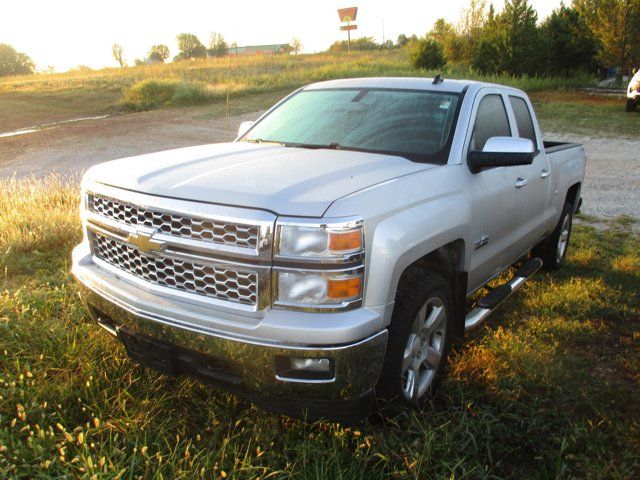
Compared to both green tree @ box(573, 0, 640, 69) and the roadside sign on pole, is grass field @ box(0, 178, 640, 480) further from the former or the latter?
the roadside sign on pole

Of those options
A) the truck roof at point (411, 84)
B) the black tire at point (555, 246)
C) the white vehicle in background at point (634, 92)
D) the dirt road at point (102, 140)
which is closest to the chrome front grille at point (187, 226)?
the truck roof at point (411, 84)

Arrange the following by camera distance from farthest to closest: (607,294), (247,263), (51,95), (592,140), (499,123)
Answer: (51,95) < (592,140) < (607,294) < (499,123) < (247,263)

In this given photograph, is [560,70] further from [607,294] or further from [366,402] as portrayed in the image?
[366,402]

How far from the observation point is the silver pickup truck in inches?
90.6

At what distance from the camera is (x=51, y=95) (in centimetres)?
2756

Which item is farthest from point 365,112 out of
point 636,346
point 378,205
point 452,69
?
point 452,69

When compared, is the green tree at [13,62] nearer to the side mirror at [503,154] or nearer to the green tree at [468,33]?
the green tree at [468,33]

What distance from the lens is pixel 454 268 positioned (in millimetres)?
3234

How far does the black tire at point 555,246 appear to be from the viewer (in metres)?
5.25

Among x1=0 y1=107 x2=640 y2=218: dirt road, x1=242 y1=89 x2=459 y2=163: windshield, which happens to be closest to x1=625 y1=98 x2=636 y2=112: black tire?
x1=0 y1=107 x2=640 y2=218: dirt road

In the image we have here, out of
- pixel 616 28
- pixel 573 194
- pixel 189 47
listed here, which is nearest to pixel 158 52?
pixel 189 47

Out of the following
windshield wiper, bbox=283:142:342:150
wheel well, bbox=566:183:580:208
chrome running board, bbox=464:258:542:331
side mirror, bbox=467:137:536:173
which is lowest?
chrome running board, bbox=464:258:542:331

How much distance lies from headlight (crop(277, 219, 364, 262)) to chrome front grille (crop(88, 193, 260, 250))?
0.38 ft

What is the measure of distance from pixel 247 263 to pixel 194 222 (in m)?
0.31
